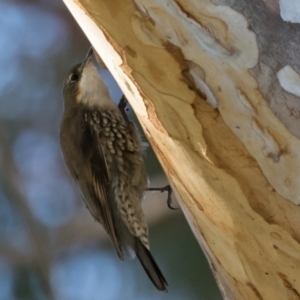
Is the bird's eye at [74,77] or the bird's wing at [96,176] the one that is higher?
the bird's eye at [74,77]

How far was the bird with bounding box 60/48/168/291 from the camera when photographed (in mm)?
2078

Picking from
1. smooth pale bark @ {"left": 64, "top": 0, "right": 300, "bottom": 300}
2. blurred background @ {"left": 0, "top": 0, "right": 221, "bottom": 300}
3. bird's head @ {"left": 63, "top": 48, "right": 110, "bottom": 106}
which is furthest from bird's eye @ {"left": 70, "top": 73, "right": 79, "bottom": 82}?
smooth pale bark @ {"left": 64, "top": 0, "right": 300, "bottom": 300}

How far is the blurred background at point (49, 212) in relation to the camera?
9.62ft

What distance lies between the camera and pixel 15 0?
→ 9.64ft

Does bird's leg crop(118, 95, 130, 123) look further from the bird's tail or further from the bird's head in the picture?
the bird's tail

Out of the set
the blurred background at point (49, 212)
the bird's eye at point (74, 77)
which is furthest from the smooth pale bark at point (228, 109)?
the blurred background at point (49, 212)

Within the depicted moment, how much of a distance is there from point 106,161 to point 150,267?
418mm

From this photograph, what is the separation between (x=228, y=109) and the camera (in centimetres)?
109

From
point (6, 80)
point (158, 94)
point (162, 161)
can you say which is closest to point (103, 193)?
point (162, 161)

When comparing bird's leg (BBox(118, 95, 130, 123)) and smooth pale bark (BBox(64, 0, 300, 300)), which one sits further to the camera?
bird's leg (BBox(118, 95, 130, 123))

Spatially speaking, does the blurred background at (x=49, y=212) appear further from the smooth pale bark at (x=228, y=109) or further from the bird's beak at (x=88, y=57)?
the smooth pale bark at (x=228, y=109)

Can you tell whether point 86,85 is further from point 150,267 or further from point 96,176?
point 150,267

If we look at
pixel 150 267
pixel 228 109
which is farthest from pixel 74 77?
pixel 228 109

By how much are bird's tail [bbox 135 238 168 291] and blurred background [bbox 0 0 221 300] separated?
783mm
